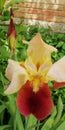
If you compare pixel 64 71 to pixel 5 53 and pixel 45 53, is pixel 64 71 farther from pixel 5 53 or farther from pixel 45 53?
pixel 5 53

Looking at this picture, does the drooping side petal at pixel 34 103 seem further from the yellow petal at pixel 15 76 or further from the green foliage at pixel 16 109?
the green foliage at pixel 16 109

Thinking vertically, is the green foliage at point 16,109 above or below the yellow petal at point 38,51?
below

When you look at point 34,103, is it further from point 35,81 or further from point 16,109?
point 16,109

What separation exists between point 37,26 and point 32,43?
192 inches

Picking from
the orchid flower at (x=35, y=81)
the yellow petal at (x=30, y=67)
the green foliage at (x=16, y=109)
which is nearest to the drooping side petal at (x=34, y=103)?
the orchid flower at (x=35, y=81)

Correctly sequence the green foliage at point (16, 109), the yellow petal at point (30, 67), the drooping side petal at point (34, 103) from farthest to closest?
the green foliage at point (16, 109) → the yellow petal at point (30, 67) → the drooping side petal at point (34, 103)

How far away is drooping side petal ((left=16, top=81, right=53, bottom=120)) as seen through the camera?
1621mm

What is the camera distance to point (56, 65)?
5.50 feet

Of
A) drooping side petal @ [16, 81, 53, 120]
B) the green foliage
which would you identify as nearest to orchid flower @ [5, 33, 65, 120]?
drooping side petal @ [16, 81, 53, 120]

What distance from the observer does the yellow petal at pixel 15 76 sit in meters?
1.66

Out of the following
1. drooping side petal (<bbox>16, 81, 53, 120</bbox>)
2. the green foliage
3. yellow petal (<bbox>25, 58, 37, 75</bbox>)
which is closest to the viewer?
drooping side petal (<bbox>16, 81, 53, 120</bbox>)

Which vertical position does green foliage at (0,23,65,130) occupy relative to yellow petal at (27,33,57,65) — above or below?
below

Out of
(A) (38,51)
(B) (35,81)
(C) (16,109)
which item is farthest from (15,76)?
(C) (16,109)

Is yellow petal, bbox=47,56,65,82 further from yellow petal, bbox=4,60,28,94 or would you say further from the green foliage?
the green foliage
